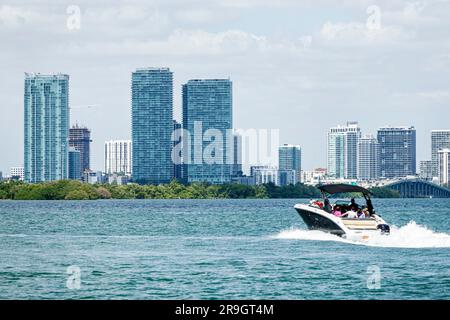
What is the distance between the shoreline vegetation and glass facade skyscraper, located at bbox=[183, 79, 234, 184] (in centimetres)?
650

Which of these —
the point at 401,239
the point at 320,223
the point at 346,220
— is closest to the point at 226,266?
the point at 346,220

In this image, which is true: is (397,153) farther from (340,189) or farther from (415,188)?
(340,189)

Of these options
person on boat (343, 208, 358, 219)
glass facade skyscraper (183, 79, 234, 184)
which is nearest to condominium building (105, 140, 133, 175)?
glass facade skyscraper (183, 79, 234, 184)

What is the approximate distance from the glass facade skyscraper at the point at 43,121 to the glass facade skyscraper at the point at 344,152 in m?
32.3

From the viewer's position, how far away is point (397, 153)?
139250 millimetres

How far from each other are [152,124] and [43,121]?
29.6 m

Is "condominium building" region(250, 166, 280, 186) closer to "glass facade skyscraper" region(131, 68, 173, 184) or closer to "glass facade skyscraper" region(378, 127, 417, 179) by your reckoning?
"glass facade skyscraper" region(131, 68, 173, 184)

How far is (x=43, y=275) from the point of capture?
32.2m

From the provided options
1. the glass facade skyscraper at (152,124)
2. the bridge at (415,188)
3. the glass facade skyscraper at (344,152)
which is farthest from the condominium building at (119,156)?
the bridge at (415,188)

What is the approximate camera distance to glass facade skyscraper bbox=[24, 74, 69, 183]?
132 m

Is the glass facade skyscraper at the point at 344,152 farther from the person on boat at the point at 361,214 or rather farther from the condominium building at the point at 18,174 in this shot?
the person on boat at the point at 361,214
